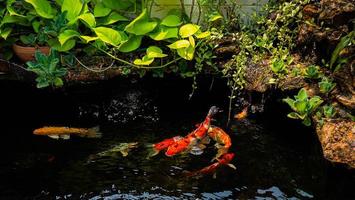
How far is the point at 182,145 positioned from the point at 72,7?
1816 mm

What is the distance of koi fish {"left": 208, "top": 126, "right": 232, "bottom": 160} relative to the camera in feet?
12.9

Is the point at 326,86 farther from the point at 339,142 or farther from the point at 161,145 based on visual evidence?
the point at 161,145

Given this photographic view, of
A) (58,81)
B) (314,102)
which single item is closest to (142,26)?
(58,81)

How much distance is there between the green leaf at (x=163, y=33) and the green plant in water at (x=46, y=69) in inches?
37.4

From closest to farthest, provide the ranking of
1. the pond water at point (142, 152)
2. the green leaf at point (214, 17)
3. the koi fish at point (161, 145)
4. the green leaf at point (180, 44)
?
the pond water at point (142, 152) < the koi fish at point (161, 145) < the green leaf at point (180, 44) < the green leaf at point (214, 17)

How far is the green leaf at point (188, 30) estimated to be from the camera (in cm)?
445

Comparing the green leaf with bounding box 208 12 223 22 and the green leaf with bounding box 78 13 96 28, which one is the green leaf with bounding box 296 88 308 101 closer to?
the green leaf with bounding box 208 12 223 22

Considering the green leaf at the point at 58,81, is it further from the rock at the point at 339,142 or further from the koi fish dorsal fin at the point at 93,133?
the rock at the point at 339,142

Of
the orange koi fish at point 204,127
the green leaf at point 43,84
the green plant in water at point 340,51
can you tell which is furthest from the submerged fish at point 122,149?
the green plant in water at point 340,51

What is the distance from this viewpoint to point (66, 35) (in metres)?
4.34

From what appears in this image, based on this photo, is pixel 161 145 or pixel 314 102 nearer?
pixel 314 102

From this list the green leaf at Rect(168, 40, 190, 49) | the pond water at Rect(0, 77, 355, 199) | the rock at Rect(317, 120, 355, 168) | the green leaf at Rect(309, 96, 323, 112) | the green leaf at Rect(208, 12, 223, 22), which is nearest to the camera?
the rock at Rect(317, 120, 355, 168)

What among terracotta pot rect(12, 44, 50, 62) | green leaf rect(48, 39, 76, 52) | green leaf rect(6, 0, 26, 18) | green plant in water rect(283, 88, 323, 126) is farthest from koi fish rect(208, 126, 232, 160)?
green leaf rect(6, 0, 26, 18)

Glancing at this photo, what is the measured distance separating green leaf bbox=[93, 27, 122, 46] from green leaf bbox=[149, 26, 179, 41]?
37cm
